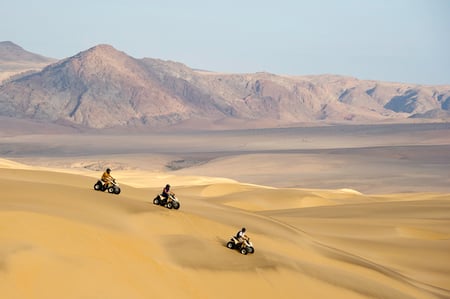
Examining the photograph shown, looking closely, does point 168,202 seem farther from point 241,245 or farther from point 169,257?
point 169,257

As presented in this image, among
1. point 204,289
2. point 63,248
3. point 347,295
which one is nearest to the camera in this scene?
point 63,248

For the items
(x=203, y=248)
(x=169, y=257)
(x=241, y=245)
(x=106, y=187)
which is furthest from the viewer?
(x=106, y=187)

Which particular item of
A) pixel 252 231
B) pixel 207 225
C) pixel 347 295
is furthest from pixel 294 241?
pixel 347 295

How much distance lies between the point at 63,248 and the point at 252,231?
27.4ft

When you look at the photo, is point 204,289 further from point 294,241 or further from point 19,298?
point 294,241

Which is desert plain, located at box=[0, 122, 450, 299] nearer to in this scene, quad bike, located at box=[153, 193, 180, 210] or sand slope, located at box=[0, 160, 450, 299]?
sand slope, located at box=[0, 160, 450, 299]

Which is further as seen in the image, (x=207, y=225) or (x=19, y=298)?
(x=207, y=225)

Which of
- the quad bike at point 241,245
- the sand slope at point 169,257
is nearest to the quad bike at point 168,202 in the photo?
the sand slope at point 169,257

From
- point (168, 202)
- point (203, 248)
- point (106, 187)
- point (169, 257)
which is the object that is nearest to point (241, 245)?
point (203, 248)

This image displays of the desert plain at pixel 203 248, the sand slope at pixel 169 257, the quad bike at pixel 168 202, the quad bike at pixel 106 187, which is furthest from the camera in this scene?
the quad bike at pixel 106 187

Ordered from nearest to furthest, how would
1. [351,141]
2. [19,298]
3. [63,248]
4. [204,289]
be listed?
[19,298] < [63,248] < [204,289] < [351,141]

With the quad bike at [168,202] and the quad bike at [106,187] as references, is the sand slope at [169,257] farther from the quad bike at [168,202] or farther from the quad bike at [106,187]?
the quad bike at [106,187]

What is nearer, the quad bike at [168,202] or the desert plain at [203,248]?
the desert plain at [203,248]

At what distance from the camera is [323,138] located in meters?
184
